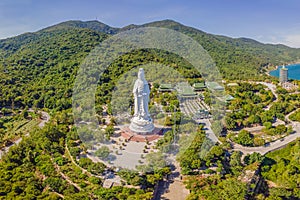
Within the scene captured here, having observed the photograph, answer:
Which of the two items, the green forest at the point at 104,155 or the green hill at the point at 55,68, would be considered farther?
the green hill at the point at 55,68

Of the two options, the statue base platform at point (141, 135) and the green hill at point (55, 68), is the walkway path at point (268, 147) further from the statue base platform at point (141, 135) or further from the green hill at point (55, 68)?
the green hill at point (55, 68)

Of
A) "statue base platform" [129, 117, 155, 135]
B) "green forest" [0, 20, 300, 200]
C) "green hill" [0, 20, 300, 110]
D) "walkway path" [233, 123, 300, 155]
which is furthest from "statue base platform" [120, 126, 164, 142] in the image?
"green hill" [0, 20, 300, 110]

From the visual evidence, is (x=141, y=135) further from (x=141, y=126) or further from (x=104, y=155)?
(x=104, y=155)

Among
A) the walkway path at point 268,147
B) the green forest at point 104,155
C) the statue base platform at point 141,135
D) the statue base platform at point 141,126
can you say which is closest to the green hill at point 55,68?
the green forest at point 104,155

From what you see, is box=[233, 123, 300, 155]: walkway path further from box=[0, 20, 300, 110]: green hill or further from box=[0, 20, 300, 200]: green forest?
box=[0, 20, 300, 110]: green hill

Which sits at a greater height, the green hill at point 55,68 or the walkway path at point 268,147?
the green hill at point 55,68

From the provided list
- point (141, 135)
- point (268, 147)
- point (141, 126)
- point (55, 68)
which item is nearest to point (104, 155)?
point (141, 135)

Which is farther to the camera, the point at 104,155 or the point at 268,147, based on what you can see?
the point at 268,147

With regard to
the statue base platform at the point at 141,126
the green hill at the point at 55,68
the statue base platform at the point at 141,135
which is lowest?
the statue base platform at the point at 141,135

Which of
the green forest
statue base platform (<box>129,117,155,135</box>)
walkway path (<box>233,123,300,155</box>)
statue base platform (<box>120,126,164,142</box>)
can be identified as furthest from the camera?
statue base platform (<box>129,117,155,135</box>)

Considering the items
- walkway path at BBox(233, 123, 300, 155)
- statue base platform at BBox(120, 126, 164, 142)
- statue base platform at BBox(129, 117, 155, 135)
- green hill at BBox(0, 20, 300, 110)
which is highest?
green hill at BBox(0, 20, 300, 110)
